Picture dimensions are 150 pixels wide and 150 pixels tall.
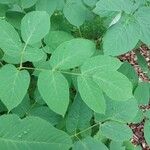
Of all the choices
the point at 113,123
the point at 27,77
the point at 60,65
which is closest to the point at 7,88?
the point at 27,77

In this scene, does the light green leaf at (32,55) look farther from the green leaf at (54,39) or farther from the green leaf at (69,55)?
the green leaf at (54,39)

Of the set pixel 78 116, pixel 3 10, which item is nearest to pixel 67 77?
pixel 78 116

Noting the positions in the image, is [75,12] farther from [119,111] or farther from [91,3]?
[119,111]

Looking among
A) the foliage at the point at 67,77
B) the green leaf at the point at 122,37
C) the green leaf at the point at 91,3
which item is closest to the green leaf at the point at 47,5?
the foliage at the point at 67,77

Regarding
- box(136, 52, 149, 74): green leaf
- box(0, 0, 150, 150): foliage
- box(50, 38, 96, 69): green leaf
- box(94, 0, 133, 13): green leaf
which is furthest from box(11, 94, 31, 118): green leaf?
box(136, 52, 149, 74): green leaf

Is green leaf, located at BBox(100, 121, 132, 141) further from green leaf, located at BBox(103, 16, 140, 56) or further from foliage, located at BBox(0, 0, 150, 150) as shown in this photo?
green leaf, located at BBox(103, 16, 140, 56)

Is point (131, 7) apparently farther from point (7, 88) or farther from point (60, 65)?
point (7, 88)
